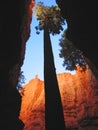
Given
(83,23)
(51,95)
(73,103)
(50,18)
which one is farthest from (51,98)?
(73,103)

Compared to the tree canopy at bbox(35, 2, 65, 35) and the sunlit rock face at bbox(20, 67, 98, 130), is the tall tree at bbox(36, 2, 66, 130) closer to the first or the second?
the tree canopy at bbox(35, 2, 65, 35)

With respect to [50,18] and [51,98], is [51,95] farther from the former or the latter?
[50,18]

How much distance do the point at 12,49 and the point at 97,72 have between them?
28.9ft

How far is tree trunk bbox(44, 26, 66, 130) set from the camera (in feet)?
45.1

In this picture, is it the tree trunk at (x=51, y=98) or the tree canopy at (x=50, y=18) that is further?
the tree canopy at (x=50, y=18)

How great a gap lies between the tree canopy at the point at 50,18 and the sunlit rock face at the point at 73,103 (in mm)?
19765

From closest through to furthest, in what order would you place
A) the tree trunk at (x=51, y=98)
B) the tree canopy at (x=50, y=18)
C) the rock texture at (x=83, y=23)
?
the tree trunk at (x=51, y=98)
the rock texture at (x=83, y=23)
the tree canopy at (x=50, y=18)

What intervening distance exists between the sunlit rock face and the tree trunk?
27047 mm

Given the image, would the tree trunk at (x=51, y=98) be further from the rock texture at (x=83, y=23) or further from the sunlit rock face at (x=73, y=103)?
the sunlit rock face at (x=73, y=103)

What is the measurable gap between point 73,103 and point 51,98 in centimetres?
3825

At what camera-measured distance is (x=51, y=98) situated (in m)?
14.7

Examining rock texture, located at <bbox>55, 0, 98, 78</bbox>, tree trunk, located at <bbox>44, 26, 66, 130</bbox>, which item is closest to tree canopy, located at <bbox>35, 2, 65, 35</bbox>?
rock texture, located at <bbox>55, 0, 98, 78</bbox>

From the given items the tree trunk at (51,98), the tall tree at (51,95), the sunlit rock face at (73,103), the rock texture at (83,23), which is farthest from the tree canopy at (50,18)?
the sunlit rock face at (73,103)

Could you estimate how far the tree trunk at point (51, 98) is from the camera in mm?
13734
